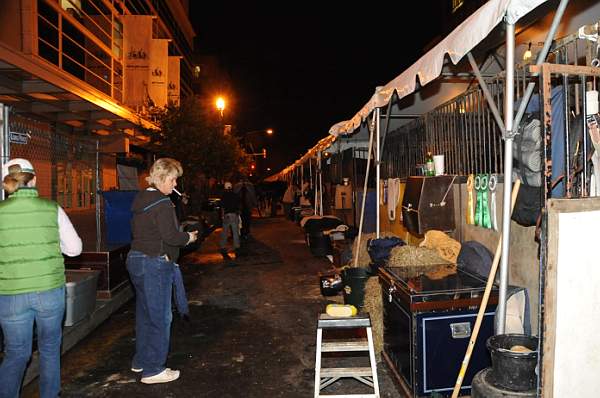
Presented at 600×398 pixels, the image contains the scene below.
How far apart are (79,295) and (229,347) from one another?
195 centimetres

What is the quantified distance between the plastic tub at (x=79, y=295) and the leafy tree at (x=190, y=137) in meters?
11.2

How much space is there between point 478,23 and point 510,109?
640 mm

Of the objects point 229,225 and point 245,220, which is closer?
point 229,225

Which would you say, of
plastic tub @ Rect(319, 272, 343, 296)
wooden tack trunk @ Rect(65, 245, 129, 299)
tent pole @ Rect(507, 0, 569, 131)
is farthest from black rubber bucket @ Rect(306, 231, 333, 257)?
tent pole @ Rect(507, 0, 569, 131)

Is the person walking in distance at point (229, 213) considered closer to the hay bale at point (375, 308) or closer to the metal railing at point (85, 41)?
the metal railing at point (85, 41)

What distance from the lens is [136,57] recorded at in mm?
16891

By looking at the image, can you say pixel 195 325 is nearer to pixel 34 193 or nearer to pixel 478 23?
pixel 34 193

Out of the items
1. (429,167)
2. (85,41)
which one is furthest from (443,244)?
(85,41)

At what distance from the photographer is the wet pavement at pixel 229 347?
14.4 feet

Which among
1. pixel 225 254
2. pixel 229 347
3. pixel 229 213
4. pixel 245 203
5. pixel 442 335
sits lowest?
pixel 229 347

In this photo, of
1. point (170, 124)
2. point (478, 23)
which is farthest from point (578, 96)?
point (170, 124)

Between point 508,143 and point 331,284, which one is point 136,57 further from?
point 508,143

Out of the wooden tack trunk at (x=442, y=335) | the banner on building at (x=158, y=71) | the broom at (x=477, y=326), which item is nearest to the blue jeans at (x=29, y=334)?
the wooden tack trunk at (x=442, y=335)

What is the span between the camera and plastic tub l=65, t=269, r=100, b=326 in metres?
5.47
